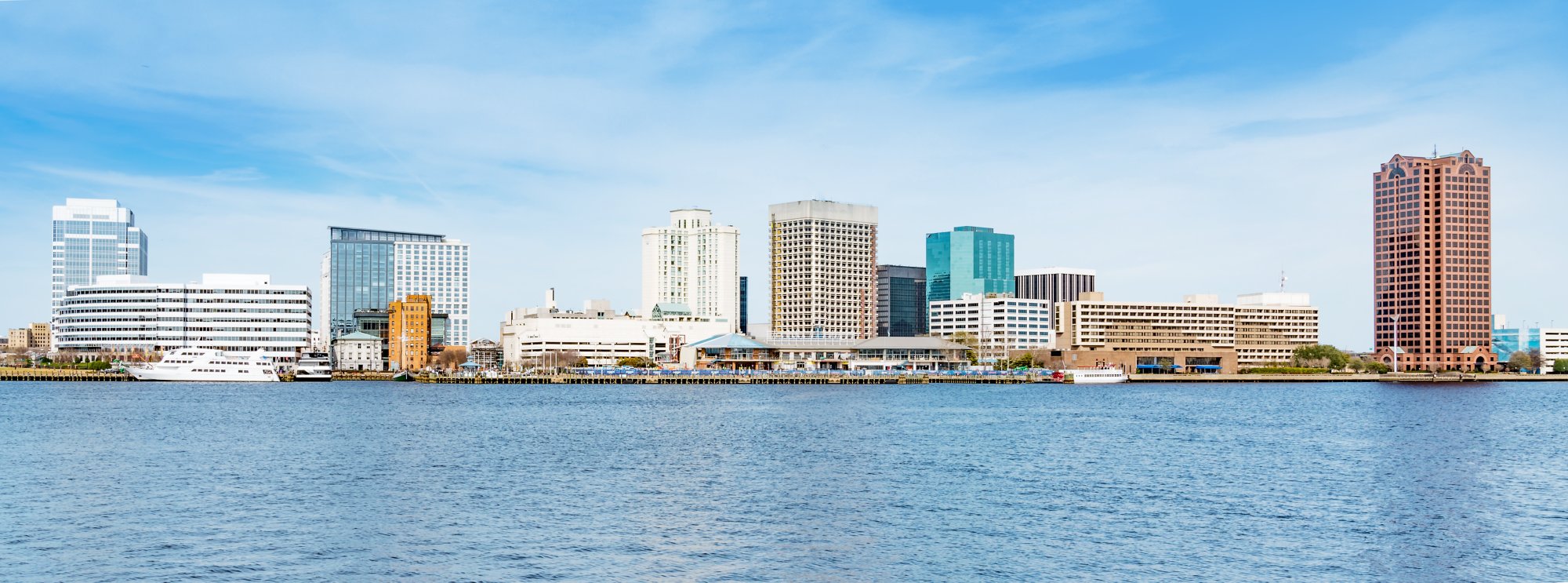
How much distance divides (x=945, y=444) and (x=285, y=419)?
53843 millimetres

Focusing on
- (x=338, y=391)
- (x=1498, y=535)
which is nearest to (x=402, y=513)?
(x=1498, y=535)

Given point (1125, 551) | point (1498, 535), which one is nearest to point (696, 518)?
point (1125, 551)

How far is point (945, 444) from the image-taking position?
8231 cm

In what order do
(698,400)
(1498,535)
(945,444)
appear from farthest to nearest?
1. (698,400)
2. (945,444)
3. (1498,535)

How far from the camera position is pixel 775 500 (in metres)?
55.2

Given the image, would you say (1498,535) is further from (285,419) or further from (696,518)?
(285,419)

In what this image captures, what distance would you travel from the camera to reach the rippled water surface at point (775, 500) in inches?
1640

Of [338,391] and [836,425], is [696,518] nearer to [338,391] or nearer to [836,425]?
[836,425]

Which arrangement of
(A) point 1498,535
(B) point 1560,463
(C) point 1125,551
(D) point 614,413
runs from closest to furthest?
(C) point 1125,551 < (A) point 1498,535 < (B) point 1560,463 < (D) point 614,413

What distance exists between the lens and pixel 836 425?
102 m

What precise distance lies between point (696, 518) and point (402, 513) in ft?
37.1

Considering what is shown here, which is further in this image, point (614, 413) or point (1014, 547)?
point (614, 413)

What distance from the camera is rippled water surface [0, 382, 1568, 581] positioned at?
41.7 m

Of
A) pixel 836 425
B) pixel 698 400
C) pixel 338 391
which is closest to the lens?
pixel 836 425
